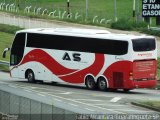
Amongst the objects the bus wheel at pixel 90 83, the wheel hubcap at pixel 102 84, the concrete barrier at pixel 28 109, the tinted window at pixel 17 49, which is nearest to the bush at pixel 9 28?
the tinted window at pixel 17 49

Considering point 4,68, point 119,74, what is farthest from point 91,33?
point 4,68

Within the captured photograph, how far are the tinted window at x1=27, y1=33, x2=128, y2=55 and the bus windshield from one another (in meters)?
0.58

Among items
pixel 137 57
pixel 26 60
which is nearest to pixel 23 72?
pixel 26 60

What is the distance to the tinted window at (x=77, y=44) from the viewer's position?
4666 centimetres

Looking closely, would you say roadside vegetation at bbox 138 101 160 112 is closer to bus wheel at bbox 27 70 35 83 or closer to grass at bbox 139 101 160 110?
grass at bbox 139 101 160 110

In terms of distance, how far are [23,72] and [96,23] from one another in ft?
99.6

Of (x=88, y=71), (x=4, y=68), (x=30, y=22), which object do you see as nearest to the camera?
(x=88, y=71)

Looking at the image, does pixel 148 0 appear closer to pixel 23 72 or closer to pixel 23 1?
pixel 23 72

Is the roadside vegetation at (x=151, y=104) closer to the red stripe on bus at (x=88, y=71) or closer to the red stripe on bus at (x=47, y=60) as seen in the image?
the red stripe on bus at (x=88, y=71)

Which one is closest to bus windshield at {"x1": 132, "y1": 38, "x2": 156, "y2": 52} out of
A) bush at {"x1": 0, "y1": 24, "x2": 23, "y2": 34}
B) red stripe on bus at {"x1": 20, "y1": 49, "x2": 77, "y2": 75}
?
red stripe on bus at {"x1": 20, "y1": 49, "x2": 77, "y2": 75}

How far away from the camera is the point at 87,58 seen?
1917 inches

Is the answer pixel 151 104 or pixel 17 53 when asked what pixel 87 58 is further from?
pixel 151 104

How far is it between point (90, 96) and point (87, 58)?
15.6 ft

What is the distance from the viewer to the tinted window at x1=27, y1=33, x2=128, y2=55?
46656 millimetres
